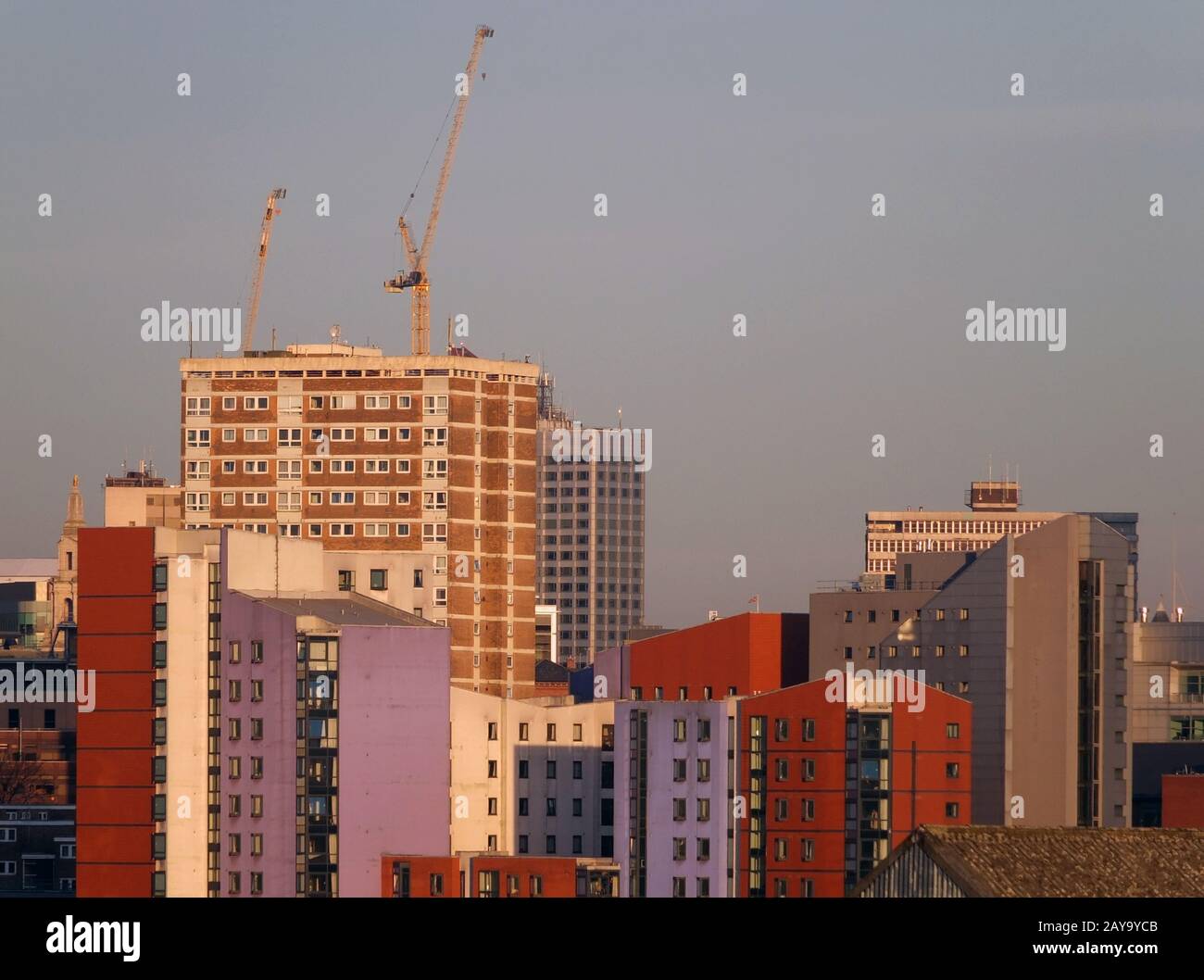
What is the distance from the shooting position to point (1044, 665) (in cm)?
15250

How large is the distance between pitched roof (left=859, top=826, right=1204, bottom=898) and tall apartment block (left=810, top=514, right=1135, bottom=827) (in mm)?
85098

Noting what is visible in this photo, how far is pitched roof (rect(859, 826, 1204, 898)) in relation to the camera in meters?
55.7

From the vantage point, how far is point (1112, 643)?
151875 mm

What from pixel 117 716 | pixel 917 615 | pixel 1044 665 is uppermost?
pixel 917 615

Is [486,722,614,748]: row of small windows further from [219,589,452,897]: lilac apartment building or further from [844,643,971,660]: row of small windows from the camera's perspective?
[844,643,971,660]: row of small windows

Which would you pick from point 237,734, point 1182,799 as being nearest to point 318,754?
point 237,734

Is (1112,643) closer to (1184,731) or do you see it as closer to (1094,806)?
(1094,806)

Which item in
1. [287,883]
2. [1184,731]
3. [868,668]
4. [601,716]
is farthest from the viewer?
[1184,731]

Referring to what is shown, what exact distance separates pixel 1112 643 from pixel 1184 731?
23556 millimetres

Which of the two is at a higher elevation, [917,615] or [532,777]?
[917,615]

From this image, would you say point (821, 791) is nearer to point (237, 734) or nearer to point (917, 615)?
point (237, 734)

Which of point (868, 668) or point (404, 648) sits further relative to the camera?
point (868, 668)

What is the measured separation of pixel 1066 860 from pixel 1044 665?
95.7 metres
